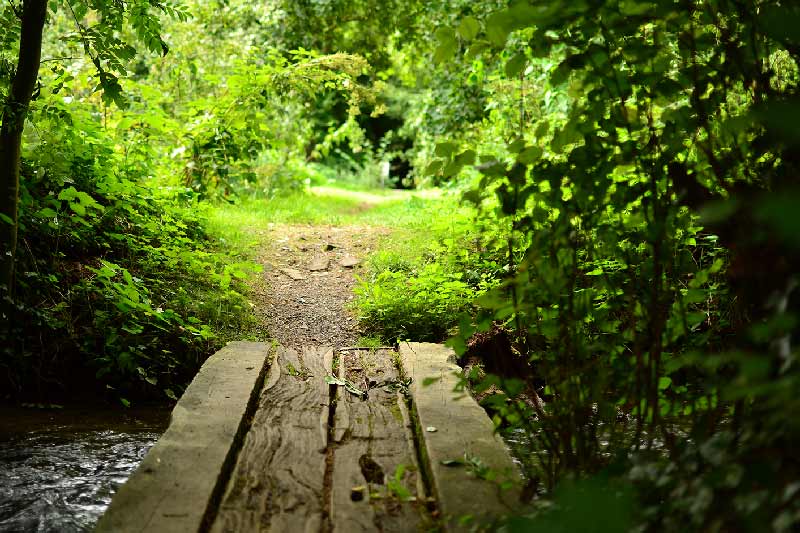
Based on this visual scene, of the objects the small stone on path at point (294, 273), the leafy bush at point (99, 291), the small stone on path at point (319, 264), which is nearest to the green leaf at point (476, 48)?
the leafy bush at point (99, 291)

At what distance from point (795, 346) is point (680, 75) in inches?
48.9

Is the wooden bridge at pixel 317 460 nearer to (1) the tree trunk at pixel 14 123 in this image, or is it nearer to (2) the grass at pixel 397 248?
(2) the grass at pixel 397 248

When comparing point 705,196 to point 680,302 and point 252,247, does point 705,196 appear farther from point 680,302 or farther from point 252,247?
point 252,247

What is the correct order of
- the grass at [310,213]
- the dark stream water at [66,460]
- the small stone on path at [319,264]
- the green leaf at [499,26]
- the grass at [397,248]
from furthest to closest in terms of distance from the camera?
the grass at [310,213] < the small stone on path at [319,264] < the grass at [397,248] < the dark stream water at [66,460] < the green leaf at [499,26]

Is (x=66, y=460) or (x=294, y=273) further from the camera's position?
(x=294, y=273)

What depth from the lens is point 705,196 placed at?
8.36 ft

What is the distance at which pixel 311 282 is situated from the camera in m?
7.70

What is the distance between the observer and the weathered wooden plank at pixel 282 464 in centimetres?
252

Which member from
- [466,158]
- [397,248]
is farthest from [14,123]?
[397,248]

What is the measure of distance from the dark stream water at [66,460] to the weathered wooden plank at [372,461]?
3.54 feet

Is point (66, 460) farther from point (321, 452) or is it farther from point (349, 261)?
point (349, 261)

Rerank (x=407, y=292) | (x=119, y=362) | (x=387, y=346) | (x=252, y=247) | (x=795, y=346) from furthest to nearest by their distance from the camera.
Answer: (x=252, y=247) < (x=407, y=292) < (x=387, y=346) < (x=119, y=362) < (x=795, y=346)

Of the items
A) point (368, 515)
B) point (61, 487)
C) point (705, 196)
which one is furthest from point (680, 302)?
point (61, 487)

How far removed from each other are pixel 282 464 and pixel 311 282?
15.6ft
